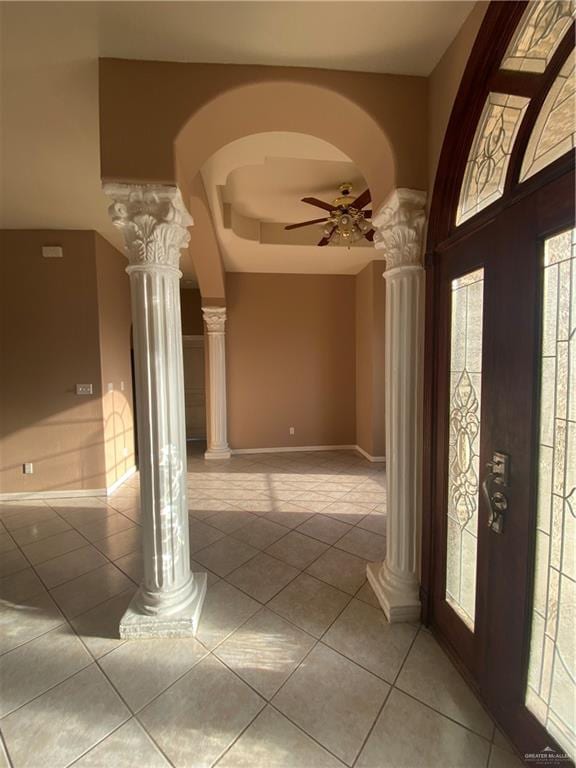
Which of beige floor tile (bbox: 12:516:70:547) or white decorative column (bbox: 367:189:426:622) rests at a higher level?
white decorative column (bbox: 367:189:426:622)

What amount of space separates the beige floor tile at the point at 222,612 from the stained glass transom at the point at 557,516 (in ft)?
4.55

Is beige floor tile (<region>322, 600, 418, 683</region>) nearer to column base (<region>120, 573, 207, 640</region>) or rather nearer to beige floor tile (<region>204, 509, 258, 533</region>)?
column base (<region>120, 573, 207, 640</region>)

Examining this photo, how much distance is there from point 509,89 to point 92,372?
13.7ft

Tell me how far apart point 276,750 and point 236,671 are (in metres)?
0.38

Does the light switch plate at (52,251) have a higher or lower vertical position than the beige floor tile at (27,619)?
higher

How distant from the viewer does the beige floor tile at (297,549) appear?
241 centimetres

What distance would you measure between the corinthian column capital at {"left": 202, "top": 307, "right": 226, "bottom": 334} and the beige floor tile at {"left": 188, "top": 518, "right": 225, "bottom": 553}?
10.3 ft

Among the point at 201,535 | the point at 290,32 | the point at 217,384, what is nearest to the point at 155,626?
the point at 201,535

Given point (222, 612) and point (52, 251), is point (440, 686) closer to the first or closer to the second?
point (222, 612)

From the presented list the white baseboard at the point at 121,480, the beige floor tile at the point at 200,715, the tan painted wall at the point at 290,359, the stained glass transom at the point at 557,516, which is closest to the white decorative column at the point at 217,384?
the tan painted wall at the point at 290,359

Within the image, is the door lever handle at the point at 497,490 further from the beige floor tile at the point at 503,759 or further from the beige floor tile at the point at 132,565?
the beige floor tile at the point at 132,565

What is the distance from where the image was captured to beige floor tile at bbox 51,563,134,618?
1980 millimetres

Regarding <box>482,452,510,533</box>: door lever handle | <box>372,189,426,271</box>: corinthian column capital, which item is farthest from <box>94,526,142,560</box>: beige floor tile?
<box>372,189,426,271</box>: corinthian column capital

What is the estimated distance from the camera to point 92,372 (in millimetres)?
3686
